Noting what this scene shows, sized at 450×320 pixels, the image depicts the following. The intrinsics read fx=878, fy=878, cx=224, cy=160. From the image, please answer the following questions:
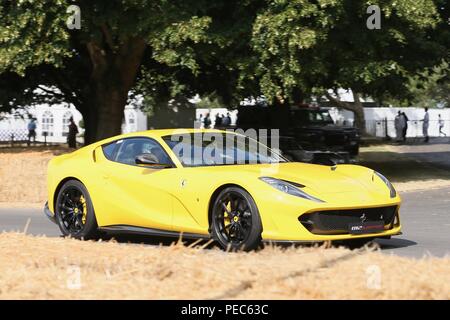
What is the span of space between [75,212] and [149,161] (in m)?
1.51

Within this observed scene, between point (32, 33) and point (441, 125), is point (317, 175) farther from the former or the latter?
point (441, 125)

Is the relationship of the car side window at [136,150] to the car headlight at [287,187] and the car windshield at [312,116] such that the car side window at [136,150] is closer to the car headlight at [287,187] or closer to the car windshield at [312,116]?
the car headlight at [287,187]

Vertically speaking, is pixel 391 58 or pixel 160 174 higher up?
pixel 391 58

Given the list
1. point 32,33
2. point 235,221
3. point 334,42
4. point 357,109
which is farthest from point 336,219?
point 357,109

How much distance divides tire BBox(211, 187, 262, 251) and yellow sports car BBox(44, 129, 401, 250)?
0.01 meters

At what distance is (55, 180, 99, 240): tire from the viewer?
428 inches

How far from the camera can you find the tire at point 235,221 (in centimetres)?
930

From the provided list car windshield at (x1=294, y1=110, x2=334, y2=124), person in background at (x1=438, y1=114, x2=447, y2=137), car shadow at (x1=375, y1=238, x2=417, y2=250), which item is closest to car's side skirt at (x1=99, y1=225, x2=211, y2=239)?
car shadow at (x1=375, y1=238, x2=417, y2=250)

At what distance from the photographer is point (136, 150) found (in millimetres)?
10922

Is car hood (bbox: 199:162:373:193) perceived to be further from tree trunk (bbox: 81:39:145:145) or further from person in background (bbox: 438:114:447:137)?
person in background (bbox: 438:114:447:137)
